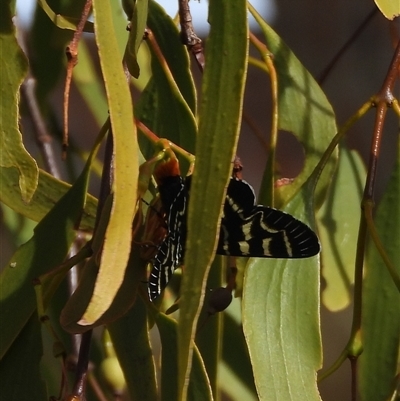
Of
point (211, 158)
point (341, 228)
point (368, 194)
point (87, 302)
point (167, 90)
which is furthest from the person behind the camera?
point (341, 228)

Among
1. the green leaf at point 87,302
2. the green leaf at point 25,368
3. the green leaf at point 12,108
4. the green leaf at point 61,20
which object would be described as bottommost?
the green leaf at point 25,368

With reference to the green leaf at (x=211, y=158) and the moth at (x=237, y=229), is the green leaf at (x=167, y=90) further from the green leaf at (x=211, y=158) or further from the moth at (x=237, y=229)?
the green leaf at (x=211, y=158)

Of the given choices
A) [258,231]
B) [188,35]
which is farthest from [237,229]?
[188,35]

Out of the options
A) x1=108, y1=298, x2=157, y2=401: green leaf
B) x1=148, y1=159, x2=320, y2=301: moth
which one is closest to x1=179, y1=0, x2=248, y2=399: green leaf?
x1=148, y1=159, x2=320, y2=301: moth

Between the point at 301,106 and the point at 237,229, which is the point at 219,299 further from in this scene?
the point at 301,106

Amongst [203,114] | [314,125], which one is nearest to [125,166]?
[203,114]

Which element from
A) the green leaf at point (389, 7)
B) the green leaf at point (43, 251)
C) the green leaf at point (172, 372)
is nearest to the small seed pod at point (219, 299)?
the green leaf at point (172, 372)

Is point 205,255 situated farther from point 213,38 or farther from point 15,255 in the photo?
point 15,255
